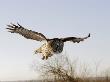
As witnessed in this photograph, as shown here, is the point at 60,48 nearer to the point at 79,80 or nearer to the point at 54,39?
the point at 54,39

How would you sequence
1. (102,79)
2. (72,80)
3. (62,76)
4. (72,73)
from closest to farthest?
1. (62,76)
2. (72,80)
3. (72,73)
4. (102,79)

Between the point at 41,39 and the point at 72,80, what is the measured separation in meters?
4.54

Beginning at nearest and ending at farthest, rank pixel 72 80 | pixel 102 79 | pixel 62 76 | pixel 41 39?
1. pixel 41 39
2. pixel 62 76
3. pixel 72 80
4. pixel 102 79

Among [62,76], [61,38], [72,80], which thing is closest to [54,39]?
[61,38]

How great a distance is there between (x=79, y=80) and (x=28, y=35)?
23.0 feet

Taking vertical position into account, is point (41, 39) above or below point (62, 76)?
above

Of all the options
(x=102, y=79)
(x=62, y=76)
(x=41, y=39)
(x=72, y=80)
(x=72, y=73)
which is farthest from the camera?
(x=102, y=79)

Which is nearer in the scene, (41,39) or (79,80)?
(41,39)

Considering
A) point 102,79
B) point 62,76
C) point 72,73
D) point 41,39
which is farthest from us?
point 102,79

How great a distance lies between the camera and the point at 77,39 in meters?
15.8

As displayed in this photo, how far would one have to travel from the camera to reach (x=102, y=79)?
104 feet

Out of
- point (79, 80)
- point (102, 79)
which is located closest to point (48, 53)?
point (79, 80)

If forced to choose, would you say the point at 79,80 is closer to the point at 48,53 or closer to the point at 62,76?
the point at 62,76

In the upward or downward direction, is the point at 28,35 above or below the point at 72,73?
above
